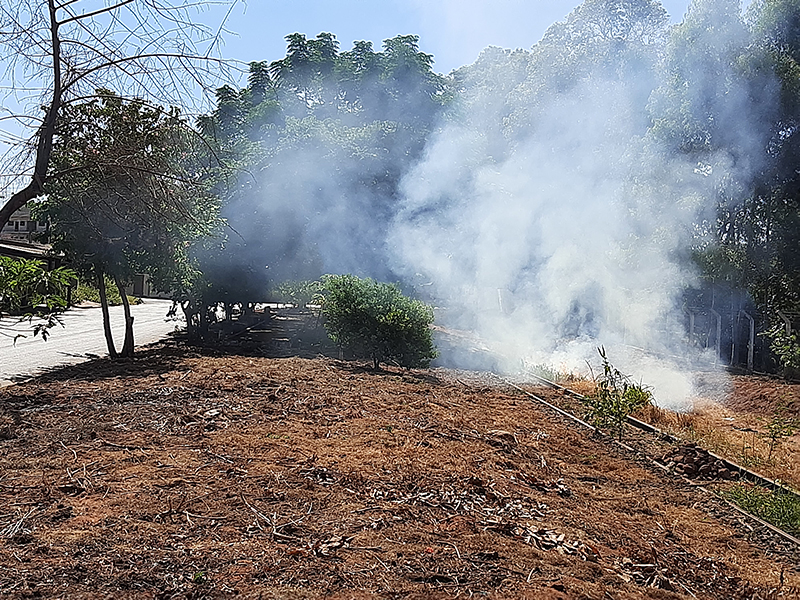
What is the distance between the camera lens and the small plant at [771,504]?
5.72 meters

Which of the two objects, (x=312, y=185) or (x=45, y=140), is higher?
(x=312, y=185)

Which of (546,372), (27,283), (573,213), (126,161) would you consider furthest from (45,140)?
(573,213)

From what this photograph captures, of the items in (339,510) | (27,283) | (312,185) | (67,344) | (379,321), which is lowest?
(67,344)

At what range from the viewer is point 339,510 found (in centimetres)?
507

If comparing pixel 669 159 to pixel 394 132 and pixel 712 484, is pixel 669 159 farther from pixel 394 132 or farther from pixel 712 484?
pixel 712 484

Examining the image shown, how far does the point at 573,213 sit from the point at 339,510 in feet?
58.2

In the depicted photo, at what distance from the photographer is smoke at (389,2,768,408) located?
696 inches

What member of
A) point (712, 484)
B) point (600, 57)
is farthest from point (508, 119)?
point (712, 484)

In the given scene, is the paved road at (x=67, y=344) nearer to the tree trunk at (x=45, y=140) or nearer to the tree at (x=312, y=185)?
the tree trunk at (x=45, y=140)

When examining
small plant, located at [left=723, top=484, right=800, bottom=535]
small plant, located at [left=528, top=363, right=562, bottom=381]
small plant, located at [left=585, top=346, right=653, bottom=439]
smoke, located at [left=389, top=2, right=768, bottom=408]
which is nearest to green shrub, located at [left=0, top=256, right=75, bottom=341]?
small plant, located at [left=585, top=346, right=653, bottom=439]

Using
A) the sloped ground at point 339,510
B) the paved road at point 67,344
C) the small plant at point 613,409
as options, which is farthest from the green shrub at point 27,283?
the small plant at point 613,409

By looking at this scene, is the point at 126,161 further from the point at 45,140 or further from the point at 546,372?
the point at 546,372

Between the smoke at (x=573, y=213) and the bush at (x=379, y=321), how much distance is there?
263cm

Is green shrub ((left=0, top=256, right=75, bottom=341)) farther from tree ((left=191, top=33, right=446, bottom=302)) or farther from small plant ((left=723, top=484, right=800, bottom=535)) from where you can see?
tree ((left=191, top=33, right=446, bottom=302))
